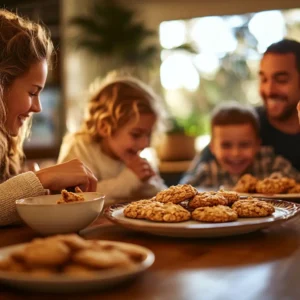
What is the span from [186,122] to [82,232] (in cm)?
354

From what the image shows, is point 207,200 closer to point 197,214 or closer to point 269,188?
point 197,214

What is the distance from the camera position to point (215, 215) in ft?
3.15

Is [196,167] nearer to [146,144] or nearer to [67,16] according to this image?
[146,144]

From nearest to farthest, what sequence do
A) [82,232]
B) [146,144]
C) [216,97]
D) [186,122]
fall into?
[82,232], [146,144], [186,122], [216,97]

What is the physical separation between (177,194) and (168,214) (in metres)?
0.10

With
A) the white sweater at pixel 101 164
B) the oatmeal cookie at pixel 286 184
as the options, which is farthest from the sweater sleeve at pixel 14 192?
the white sweater at pixel 101 164

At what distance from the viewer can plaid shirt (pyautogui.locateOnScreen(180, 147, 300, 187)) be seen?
2.44m

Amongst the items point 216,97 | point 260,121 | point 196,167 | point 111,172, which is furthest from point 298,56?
point 216,97

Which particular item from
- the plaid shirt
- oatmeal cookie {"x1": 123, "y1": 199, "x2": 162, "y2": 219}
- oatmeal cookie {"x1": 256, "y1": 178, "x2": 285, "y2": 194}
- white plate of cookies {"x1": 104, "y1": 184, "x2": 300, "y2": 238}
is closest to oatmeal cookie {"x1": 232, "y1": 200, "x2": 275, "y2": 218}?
white plate of cookies {"x1": 104, "y1": 184, "x2": 300, "y2": 238}

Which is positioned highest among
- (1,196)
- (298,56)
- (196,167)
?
(298,56)

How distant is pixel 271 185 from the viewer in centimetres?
152

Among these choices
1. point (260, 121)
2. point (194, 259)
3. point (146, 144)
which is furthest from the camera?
point (260, 121)

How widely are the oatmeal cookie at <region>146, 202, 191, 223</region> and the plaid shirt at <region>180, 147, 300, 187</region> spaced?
1.45 metres

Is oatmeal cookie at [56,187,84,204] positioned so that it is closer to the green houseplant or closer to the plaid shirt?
the plaid shirt
